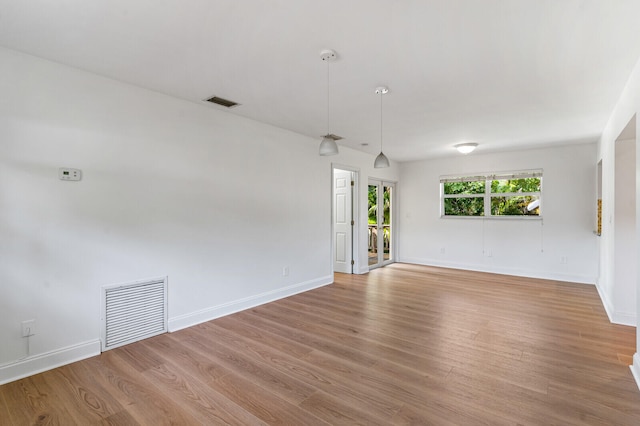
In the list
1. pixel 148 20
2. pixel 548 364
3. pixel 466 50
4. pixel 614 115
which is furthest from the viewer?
pixel 614 115

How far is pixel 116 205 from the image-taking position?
305cm

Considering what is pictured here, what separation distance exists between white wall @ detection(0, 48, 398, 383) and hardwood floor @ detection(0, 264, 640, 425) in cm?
35

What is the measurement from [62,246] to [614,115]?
604 centimetres

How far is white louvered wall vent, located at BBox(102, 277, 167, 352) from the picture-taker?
3.02 metres

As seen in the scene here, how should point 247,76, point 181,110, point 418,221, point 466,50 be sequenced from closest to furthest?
point 466,50 < point 247,76 < point 181,110 < point 418,221

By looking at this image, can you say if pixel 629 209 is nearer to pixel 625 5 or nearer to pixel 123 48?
pixel 625 5

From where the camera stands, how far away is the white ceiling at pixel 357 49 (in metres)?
1.98

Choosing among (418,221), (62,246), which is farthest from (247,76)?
(418,221)

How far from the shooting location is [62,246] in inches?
108

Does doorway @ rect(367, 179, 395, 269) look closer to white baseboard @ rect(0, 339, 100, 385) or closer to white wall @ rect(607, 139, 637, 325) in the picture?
white wall @ rect(607, 139, 637, 325)

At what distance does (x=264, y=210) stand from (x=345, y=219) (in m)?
2.46

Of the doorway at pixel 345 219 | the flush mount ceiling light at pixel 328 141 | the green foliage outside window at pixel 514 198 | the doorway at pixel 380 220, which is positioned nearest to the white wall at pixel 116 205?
the flush mount ceiling light at pixel 328 141

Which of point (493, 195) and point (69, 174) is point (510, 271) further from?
point (69, 174)

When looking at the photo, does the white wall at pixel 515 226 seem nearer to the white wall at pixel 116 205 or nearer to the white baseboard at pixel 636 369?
the white baseboard at pixel 636 369
